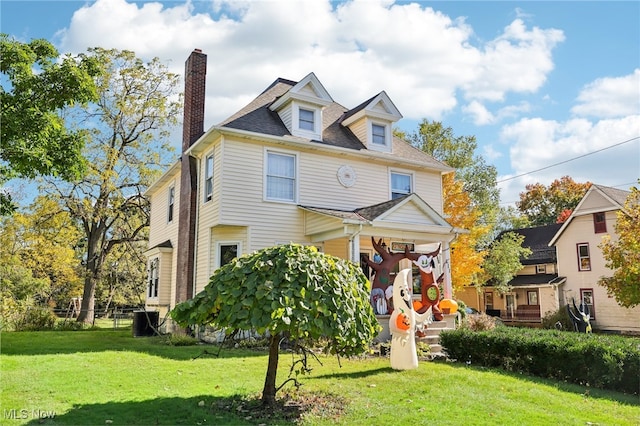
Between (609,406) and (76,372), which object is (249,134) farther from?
(609,406)

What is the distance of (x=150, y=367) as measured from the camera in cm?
886

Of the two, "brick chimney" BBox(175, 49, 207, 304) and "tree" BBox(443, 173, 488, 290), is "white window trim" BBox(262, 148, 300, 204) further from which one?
"tree" BBox(443, 173, 488, 290)

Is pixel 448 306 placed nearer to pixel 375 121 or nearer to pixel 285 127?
pixel 375 121

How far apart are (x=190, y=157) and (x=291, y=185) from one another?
392cm

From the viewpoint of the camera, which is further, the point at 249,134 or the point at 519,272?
the point at 519,272

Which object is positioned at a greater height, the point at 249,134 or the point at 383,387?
the point at 249,134

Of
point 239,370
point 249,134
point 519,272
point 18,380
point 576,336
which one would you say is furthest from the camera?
point 519,272

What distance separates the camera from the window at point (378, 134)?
57.4 ft

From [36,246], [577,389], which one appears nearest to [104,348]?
[577,389]

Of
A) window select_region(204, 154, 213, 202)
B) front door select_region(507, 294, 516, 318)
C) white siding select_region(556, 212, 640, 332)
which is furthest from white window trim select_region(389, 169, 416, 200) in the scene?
front door select_region(507, 294, 516, 318)

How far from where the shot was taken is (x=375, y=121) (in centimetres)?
1752

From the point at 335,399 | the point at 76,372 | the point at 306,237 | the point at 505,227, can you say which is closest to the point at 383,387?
the point at 335,399

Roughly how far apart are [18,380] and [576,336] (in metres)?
10.3

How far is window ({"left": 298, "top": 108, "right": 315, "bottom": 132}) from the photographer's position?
1598 centimetres
